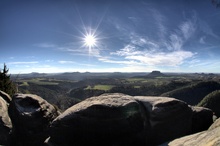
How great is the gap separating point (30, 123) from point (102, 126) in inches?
287

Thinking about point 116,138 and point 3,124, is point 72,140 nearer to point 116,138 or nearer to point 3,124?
point 116,138

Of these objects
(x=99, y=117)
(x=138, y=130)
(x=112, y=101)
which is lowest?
(x=138, y=130)

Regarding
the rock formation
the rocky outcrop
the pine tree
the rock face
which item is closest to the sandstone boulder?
the rock formation

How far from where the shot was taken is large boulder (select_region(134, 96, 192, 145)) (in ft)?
50.8

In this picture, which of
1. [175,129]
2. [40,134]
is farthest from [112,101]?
[40,134]

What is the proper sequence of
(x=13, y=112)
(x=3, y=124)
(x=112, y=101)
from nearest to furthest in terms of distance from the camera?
(x=112, y=101) → (x=3, y=124) → (x=13, y=112)

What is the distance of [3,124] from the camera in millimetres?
17688

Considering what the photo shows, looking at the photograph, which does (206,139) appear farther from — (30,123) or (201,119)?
(30,123)

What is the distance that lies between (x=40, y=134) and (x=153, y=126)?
965 cm

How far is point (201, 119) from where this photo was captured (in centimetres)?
1867

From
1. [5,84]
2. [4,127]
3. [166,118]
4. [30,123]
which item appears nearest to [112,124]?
[166,118]

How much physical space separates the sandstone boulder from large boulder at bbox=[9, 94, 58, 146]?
12.9 m

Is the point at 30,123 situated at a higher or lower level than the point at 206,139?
lower

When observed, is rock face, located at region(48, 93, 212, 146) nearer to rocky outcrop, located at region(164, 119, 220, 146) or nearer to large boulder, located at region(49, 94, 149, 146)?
large boulder, located at region(49, 94, 149, 146)
